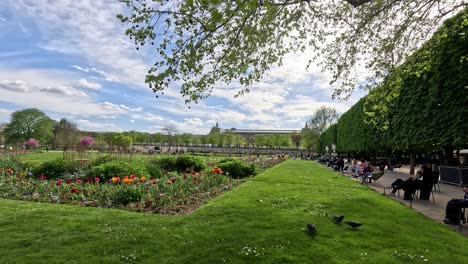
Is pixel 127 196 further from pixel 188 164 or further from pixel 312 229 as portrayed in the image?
pixel 188 164

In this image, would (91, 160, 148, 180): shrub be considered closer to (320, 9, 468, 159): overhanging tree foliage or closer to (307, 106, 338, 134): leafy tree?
(320, 9, 468, 159): overhanging tree foliage

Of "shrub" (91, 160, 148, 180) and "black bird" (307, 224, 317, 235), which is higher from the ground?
"shrub" (91, 160, 148, 180)

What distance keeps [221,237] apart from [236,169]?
12.8 meters

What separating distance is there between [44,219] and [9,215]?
Answer: 101 centimetres

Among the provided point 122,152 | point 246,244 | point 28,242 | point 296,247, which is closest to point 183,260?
point 246,244

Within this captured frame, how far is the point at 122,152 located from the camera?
18.2 m

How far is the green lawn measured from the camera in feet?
17.1

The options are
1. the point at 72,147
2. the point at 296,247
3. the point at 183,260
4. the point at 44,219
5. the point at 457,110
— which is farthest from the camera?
the point at 72,147

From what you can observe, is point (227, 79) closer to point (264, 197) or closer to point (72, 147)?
point (264, 197)

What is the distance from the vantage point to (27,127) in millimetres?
92375

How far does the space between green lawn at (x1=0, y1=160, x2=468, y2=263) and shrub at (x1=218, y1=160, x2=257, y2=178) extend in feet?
32.2

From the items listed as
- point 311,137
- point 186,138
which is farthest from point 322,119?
point 186,138

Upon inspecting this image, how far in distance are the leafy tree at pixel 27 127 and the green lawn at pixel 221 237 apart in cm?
9491

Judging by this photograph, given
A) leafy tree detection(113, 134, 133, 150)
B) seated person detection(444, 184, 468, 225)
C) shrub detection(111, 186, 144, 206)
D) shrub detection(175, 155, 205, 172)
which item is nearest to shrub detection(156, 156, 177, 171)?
shrub detection(175, 155, 205, 172)
